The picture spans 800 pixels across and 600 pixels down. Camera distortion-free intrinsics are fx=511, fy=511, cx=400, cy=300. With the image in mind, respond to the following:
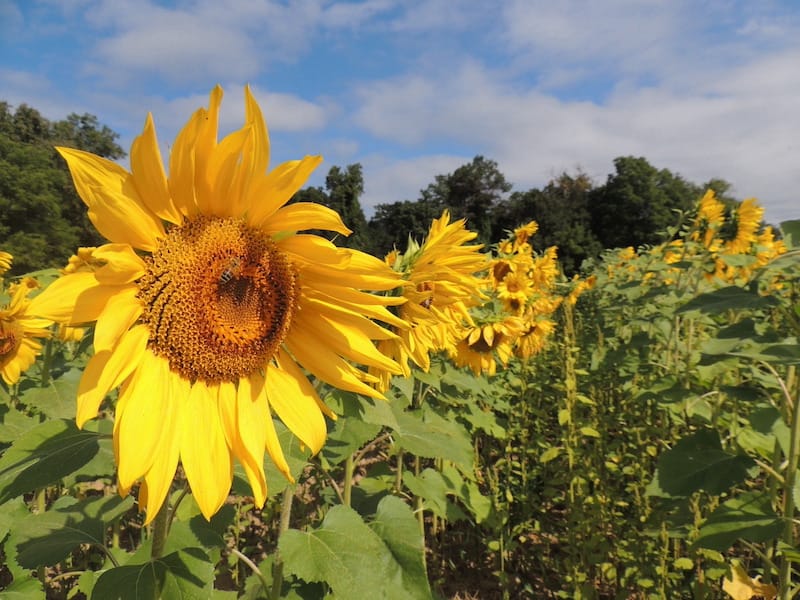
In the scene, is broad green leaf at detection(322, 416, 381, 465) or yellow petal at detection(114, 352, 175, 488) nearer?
yellow petal at detection(114, 352, 175, 488)

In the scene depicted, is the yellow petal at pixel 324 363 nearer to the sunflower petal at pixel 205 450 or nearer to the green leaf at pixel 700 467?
the sunflower petal at pixel 205 450

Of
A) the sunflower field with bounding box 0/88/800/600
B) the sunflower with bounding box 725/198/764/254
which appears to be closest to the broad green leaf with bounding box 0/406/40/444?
the sunflower field with bounding box 0/88/800/600

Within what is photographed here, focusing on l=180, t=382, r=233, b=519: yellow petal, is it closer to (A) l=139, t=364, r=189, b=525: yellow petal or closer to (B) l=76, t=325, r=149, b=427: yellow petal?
(A) l=139, t=364, r=189, b=525: yellow petal

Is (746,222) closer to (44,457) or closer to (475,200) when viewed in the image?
(44,457)

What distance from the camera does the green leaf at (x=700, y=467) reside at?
1.81m

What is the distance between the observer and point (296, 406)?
1.10 m

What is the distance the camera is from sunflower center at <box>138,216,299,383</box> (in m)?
0.96

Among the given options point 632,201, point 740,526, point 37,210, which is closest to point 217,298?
point 740,526

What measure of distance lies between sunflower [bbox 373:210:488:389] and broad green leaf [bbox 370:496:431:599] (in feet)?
1.37

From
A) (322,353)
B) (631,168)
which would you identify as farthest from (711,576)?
(631,168)

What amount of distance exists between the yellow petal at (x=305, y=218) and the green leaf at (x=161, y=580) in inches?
26.5

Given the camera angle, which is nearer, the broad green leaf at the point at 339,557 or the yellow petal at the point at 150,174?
the yellow petal at the point at 150,174

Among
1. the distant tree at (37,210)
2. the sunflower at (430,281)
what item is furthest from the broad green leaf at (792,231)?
the distant tree at (37,210)

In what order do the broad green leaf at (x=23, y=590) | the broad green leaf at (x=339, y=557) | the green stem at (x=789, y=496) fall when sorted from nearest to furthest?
1. the broad green leaf at (x=339, y=557)
2. the broad green leaf at (x=23, y=590)
3. the green stem at (x=789, y=496)
